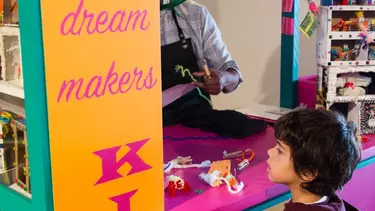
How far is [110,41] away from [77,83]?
0.07 m

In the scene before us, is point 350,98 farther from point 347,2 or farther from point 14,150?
point 14,150

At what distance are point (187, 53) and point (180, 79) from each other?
0.29 ft

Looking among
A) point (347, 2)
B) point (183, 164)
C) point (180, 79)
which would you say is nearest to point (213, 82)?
point (180, 79)

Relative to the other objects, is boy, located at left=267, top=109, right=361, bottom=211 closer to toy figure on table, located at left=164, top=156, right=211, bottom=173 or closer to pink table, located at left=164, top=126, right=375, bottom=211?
pink table, located at left=164, top=126, right=375, bottom=211

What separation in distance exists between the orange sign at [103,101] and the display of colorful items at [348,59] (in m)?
0.78

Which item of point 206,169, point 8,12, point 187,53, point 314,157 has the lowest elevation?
point 206,169

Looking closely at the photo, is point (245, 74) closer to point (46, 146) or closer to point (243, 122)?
point (243, 122)

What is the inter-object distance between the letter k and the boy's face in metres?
0.26

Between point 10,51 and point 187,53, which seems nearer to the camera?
point 10,51

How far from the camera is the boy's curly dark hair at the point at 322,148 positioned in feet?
2.74

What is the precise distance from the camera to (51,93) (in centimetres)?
62

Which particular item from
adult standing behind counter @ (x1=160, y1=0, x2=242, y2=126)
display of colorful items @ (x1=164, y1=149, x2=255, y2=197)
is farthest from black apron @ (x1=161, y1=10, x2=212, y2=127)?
display of colorful items @ (x1=164, y1=149, x2=255, y2=197)

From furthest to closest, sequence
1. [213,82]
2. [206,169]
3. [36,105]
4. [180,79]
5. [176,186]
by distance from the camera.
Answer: [180,79] < [213,82] < [206,169] < [176,186] < [36,105]

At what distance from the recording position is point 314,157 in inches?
32.8
